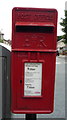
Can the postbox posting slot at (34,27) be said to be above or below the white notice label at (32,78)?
above

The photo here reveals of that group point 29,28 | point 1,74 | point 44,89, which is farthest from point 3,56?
point 44,89

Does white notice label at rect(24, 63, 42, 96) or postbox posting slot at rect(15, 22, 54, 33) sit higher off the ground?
postbox posting slot at rect(15, 22, 54, 33)

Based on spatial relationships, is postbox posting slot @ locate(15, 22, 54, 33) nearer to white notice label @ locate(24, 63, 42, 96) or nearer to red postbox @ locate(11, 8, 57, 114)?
red postbox @ locate(11, 8, 57, 114)

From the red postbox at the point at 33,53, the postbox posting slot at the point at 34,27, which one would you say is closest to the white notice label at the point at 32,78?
the red postbox at the point at 33,53

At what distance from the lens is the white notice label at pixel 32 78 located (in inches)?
106

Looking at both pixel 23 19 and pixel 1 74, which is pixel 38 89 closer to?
pixel 1 74

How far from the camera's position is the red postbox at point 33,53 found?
267cm

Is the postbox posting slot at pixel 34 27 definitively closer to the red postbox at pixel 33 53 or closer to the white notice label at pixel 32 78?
the red postbox at pixel 33 53

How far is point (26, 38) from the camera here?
269cm

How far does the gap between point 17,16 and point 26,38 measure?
0.92ft

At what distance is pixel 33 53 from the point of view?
106 inches

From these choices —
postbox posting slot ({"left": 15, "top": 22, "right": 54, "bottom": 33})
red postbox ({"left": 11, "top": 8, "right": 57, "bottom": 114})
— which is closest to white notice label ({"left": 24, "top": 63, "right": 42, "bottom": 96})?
red postbox ({"left": 11, "top": 8, "right": 57, "bottom": 114})

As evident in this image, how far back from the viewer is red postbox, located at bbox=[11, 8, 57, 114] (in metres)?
2.67

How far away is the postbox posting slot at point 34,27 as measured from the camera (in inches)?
103
